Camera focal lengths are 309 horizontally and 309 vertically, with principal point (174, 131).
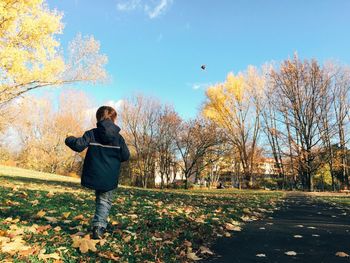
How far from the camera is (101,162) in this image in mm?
4539

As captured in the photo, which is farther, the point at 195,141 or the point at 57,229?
the point at 195,141

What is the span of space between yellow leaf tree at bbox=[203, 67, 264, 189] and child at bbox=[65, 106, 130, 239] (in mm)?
32030

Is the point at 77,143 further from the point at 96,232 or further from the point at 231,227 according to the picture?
the point at 231,227

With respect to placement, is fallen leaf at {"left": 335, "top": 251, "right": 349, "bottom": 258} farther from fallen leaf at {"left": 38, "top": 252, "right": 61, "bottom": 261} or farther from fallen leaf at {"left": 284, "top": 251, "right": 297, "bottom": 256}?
fallen leaf at {"left": 38, "top": 252, "right": 61, "bottom": 261}

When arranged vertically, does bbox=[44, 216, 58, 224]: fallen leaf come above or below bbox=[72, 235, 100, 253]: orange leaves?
above

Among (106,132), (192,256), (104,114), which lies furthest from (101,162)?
(192,256)

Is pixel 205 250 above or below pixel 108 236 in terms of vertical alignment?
below

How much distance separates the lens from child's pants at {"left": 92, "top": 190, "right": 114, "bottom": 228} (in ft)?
14.5

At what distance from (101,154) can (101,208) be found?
0.79 metres

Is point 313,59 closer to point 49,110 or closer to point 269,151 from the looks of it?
point 269,151

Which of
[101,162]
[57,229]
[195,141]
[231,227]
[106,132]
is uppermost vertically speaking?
[195,141]

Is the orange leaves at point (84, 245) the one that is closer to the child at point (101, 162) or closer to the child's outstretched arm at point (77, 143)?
the child at point (101, 162)

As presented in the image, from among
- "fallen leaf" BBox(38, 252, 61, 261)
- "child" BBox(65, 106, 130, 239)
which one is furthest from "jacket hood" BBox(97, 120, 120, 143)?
"fallen leaf" BBox(38, 252, 61, 261)

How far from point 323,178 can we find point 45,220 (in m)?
55.1
